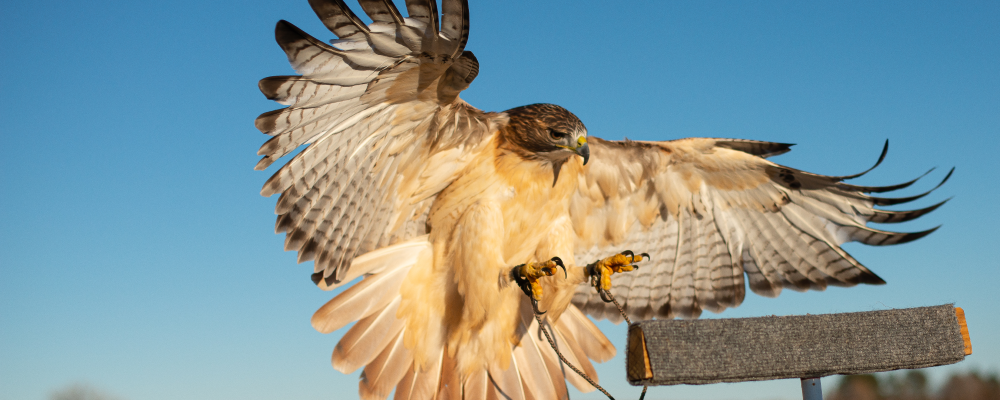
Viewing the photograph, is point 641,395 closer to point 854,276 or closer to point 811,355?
point 811,355

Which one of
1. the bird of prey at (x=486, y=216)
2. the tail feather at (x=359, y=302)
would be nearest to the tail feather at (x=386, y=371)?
the bird of prey at (x=486, y=216)

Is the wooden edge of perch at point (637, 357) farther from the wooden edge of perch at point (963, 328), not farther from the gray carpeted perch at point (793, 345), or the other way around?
the wooden edge of perch at point (963, 328)

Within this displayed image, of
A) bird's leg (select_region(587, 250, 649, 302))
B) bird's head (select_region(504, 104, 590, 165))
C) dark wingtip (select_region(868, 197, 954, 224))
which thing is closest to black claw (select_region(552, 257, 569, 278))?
bird's leg (select_region(587, 250, 649, 302))

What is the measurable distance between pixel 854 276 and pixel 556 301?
5.07 feet

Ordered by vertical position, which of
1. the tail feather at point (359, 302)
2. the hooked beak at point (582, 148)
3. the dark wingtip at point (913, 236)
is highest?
the hooked beak at point (582, 148)

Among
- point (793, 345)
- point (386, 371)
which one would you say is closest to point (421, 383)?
point (386, 371)

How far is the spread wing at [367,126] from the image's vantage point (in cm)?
207

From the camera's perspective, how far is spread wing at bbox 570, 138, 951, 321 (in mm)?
3117

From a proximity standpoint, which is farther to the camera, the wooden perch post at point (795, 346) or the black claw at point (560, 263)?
the black claw at point (560, 263)

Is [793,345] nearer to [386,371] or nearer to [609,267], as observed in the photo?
[609,267]

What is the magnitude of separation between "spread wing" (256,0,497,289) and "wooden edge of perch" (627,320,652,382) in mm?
1152

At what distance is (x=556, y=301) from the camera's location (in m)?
2.93

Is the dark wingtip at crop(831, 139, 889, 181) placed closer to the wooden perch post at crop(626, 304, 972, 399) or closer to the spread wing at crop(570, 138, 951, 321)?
the spread wing at crop(570, 138, 951, 321)

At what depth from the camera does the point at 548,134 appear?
9.44ft
